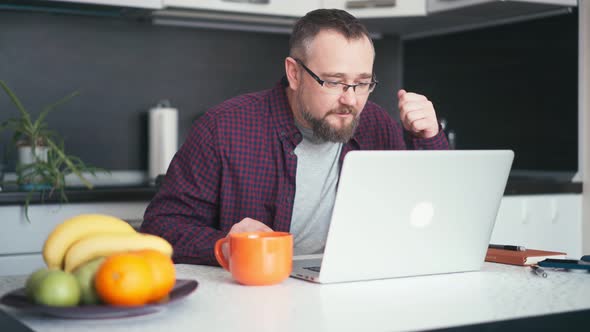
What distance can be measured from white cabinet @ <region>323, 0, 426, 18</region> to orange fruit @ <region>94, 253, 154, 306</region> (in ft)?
7.28

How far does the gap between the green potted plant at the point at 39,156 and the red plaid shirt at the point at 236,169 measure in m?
0.75

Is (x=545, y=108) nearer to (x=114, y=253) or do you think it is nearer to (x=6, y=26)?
(x=6, y=26)

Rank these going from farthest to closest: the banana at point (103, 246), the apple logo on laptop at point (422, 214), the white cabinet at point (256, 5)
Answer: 1. the white cabinet at point (256, 5)
2. the apple logo on laptop at point (422, 214)
3. the banana at point (103, 246)

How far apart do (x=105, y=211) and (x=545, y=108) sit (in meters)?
1.70

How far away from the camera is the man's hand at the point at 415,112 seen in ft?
5.59

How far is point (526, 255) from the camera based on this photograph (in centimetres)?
151

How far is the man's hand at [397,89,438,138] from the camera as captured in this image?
1703mm

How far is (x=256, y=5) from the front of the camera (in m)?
2.91

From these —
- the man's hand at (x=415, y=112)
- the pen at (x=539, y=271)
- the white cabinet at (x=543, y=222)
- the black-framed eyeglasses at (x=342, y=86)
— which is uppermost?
the black-framed eyeglasses at (x=342, y=86)

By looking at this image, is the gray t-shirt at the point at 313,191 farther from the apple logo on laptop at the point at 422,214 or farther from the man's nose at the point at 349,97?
the apple logo on laptop at the point at 422,214

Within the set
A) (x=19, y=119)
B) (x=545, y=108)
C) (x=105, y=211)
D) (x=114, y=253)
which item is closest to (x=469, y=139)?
(x=545, y=108)

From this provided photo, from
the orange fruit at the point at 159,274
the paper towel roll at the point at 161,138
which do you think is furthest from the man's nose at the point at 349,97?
the paper towel roll at the point at 161,138

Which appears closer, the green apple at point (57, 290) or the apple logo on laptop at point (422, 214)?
the green apple at point (57, 290)

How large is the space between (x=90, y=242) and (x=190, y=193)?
71 centimetres
